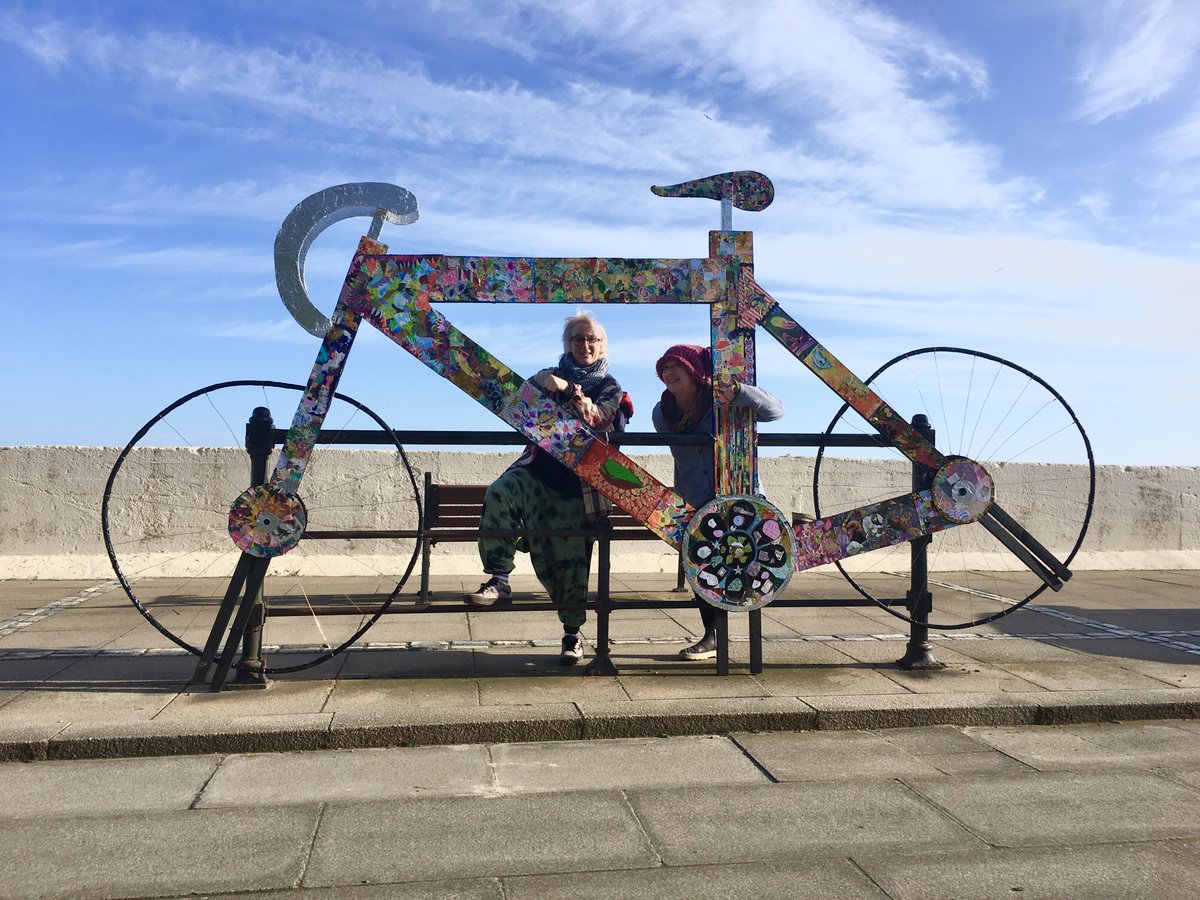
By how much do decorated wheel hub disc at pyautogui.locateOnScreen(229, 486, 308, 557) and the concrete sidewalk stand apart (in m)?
0.66

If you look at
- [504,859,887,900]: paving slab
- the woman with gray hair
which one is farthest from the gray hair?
[504,859,887,900]: paving slab

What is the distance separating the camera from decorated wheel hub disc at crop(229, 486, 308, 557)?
4703mm

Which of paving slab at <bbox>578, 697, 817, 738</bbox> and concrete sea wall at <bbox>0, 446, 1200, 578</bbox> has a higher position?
concrete sea wall at <bbox>0, 446, 1200, 578</bbox>

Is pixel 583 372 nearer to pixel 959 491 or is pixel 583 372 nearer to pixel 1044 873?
pixel 959 491

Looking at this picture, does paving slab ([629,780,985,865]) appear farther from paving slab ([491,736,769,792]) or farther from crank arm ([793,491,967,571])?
crank arm ([793,491,967,571])

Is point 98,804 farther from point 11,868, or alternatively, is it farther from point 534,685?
point 534,685

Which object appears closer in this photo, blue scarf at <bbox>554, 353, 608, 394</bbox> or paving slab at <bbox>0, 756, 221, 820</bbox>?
paving slab at <bbox>0, 756, 221, 820</bbox>

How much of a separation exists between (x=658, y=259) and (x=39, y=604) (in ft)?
16.8

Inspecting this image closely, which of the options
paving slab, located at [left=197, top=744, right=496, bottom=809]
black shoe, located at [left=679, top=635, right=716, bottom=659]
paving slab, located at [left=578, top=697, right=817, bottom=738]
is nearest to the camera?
paving slab, located at [left=197, top=744, right=496, bottom=809]

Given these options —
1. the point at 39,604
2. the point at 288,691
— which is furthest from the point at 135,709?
the point at 39,604

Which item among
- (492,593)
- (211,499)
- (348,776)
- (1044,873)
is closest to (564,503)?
(492,593)

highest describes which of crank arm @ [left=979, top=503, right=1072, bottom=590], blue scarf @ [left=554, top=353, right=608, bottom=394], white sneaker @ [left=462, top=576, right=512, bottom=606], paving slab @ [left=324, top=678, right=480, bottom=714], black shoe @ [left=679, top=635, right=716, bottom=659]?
blue scarf @ [left=554, top=353, right=608, bottom=394]

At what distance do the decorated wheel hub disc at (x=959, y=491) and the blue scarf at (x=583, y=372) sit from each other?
68.2 inches

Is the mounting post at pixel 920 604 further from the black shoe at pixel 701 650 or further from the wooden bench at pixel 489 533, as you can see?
the wooden bench at pixel 489 533
